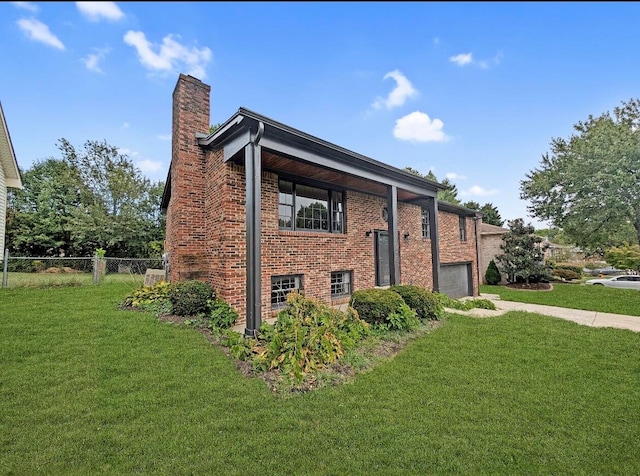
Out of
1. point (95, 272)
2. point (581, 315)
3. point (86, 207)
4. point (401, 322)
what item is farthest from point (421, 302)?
point (86, 207)

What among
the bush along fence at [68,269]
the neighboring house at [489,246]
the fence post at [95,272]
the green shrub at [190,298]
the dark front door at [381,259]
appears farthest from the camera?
the neighboring house at [489,246]

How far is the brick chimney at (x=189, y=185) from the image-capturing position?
6.85 metres

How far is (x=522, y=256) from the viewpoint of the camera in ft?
47.7

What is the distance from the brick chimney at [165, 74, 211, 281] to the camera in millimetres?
6848

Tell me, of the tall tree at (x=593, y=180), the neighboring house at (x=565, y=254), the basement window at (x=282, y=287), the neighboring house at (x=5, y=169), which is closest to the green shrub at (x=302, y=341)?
the basement window at (x=282, y=287)

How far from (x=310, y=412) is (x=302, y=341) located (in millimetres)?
1133

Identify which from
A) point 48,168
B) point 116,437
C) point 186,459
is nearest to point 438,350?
point 186,459

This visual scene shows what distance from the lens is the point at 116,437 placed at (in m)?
2.43

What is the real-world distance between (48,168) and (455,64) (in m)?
27.7

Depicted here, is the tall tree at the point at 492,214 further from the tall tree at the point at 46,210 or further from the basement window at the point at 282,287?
the tall tree at the point at 46,210

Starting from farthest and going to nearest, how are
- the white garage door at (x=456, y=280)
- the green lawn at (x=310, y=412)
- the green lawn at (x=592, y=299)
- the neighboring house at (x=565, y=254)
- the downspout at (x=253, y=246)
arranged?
1. the neighboring house at (x=565, y=254)
2. the white garage door at (x=456, y=280)
3. the green lawn at (x=592, y=299)
4. the downspout at (x=253, y=246)
5. the green lawn at (x=310, y=412)

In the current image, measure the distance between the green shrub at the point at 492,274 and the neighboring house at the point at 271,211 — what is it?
9.33 metres

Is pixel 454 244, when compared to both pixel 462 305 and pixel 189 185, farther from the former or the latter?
pixel 189 185

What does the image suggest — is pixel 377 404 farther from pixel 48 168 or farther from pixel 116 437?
pixel 48 168
